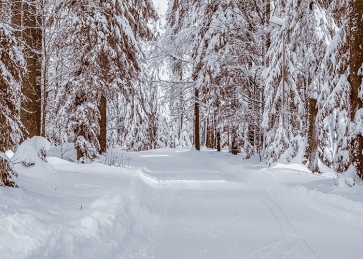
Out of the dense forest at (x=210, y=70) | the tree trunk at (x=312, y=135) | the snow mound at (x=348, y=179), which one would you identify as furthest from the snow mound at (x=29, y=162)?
the tree trunk at (x=312, y=135)

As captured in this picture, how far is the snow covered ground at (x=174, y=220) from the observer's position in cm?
414

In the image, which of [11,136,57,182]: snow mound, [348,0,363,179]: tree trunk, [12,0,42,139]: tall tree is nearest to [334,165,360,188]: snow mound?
[348,0,363,179]: tree trunk

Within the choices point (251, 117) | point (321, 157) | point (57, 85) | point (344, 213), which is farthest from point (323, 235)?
point (251, 117)

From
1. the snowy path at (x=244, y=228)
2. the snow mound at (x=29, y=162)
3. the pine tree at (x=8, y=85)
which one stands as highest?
the pine tree at (x=8, y=85)

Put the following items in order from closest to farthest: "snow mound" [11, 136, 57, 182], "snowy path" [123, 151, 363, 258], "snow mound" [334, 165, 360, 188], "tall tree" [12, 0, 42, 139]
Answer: "snowy path" [123, 151, 363, 258] < "snow mound" [11, 136, 57, 182] < "snow mound" [334, 165, 360, 188] < "tall tree" [12, 0, 42, 139]

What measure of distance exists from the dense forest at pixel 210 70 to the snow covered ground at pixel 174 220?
1463 mm

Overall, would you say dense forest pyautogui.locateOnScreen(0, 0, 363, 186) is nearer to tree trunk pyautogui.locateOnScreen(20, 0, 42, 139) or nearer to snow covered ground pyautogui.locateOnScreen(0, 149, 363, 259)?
tree trunk pyautogui.locateOnScreen(20, 0, 42, 139)

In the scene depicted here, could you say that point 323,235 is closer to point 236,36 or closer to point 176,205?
point 176,205

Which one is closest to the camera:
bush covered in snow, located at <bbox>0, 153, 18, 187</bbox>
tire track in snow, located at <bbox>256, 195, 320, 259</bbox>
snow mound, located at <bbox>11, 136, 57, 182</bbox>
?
tire track in snow, located at <bbox>256, 195, 320, 259</bbox>

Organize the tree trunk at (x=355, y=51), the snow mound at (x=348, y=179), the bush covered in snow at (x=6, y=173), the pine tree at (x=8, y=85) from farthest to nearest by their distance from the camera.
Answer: the tree trunk at (x=355, y=51) < the snow mound at (x=348, y=179) < the pine tree at (x=8, y=85) < the bush covered in snow at (x=6, y=173)

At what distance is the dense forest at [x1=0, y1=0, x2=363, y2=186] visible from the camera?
9.53m

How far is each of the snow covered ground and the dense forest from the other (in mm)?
1463

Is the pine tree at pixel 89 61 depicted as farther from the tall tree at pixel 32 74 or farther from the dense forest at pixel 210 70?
the tall tree at pixel 32 74

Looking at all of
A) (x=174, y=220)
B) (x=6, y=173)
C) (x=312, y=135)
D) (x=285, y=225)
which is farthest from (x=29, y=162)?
(x=312, y=135)
